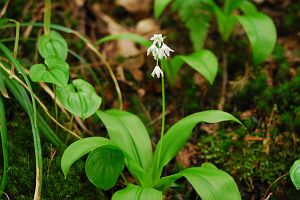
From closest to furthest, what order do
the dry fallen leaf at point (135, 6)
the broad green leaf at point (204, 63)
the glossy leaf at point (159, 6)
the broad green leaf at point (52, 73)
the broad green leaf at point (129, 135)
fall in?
the broad green leaf at point (52, 73) < the broad green leaf at point (129, 135) < the broad green leaf at point (204, 63) < the glossy leaf at point (159, 6) < the dry fallen leaf at point (135, 6)

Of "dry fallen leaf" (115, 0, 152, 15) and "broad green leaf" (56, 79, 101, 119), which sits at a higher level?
"dry fallen leaf" (115, 0, 152, 15)

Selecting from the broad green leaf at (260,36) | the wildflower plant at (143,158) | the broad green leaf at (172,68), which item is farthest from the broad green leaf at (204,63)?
the wildflower plant at (143,158)

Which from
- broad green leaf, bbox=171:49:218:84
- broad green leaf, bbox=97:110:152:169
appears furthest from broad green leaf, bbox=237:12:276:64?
broad green leaf, bbox=97:110:152:169

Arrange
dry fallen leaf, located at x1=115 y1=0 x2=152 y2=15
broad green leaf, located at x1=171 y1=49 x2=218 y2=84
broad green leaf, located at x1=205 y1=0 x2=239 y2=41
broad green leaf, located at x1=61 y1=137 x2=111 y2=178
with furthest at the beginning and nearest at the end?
dry fallen leaf, located at x1=115 y1=0 x2=152 y2=15, broad green leaf, located at x1=205 y1=0 x2=239 y2=41, broad green leaf, located at x1=171 y1=49 x2=218 y2=84, broad green leaf, located at x1=61 y1=137 x2=111 y2=178

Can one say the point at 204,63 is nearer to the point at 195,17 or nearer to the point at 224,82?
the point at 224,82

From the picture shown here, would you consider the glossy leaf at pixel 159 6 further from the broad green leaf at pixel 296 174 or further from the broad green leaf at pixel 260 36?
the broad green leaf at pixel 296 174

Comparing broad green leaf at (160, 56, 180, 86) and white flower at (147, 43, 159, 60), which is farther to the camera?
broad green leaf at (160, 56, 180, 86)

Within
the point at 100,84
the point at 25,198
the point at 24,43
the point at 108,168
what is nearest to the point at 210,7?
the point at 100,84

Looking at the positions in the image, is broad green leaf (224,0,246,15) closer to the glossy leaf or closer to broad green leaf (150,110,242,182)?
the glossy leaf
